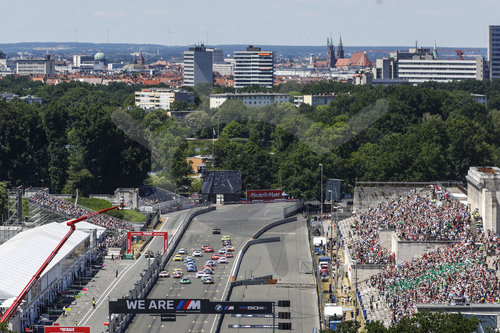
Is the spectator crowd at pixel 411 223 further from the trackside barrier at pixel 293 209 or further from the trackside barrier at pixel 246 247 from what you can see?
the trackside barrier at pixel 293 209

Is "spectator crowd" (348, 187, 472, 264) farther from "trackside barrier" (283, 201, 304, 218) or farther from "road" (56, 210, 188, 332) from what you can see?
"trackside barrier" (283, 201, 304, 218)

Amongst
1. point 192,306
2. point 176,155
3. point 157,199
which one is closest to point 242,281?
point 192,306

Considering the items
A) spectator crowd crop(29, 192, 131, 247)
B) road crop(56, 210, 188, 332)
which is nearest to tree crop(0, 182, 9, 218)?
spectator crowd crop(29, 192, 131, 247)

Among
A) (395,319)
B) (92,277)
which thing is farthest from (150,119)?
(395,319)

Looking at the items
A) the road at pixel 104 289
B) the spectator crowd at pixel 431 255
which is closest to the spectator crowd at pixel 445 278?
the spectator crowd at pixel 431 255

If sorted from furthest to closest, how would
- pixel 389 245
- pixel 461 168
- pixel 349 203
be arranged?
pixel 461 168
pixel 349 203
pixel 389 245

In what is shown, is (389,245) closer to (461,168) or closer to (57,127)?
(461,168)
